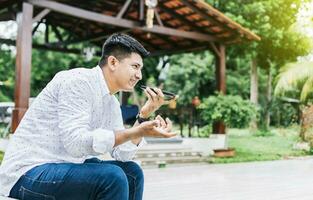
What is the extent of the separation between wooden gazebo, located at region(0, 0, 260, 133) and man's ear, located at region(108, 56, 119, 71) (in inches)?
234

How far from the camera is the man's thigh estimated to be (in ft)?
6.54

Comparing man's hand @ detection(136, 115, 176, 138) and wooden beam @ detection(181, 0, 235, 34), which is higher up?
wooden beam @ detection(181, 0, 235, 34)

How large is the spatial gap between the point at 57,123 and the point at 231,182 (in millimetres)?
4756

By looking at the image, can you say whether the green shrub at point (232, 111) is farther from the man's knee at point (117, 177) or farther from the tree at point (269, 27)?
the man's knee at point (117, 177)

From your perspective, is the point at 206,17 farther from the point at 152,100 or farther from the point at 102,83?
the point at 102,83

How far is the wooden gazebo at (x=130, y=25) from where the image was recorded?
7.99 meters

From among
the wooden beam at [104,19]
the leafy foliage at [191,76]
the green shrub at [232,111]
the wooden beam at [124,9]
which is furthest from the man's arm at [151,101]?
the leafy foliage at [191,76]

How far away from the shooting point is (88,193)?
6.57 feet

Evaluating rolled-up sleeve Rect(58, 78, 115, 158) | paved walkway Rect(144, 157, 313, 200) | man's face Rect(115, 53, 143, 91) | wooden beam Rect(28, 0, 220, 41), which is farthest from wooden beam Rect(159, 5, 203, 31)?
rolled-up sleeve Rect(58, 78, 115, 158)

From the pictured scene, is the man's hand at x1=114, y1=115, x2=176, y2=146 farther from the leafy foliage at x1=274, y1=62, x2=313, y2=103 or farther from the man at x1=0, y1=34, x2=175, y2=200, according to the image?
the leafy foliage at x1=274, y1=62, x2=313, y2=103

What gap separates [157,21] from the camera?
11.2m

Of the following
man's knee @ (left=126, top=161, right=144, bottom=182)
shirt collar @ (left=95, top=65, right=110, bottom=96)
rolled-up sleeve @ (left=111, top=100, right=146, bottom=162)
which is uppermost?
shirt collar @ (left=95, top=65, right=110, bottom=96)

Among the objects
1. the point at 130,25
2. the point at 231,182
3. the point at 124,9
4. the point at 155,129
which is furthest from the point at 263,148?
the point at 155,129

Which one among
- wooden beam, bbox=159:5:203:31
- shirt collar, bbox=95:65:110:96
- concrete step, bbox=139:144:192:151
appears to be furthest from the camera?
wooden beam, bbox=159:5:203:31
